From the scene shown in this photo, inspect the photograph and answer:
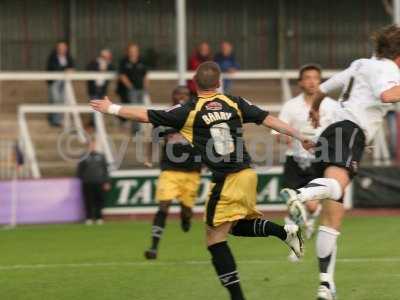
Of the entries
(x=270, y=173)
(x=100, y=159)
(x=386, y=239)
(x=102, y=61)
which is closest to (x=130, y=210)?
(x=100, y=159)

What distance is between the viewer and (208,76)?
9.27 m

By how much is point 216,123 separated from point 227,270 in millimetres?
1176

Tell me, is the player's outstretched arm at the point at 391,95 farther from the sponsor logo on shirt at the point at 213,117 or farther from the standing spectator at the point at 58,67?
the standing spectator at the point at 58,67

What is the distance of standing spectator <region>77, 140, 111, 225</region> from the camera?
746 inches

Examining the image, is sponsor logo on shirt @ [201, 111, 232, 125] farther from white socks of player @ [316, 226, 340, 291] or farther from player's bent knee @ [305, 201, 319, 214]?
player's bent knee @ [305, 201, 319, 214]

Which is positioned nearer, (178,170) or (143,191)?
(178,170)

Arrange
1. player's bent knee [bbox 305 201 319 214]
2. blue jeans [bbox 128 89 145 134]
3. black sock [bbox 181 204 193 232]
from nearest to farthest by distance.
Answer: black sock [bbox 181 204 193 232]
player's bent knee [bbox 305 201 319 214]
blue jeans [bbox 128 89 145 134]

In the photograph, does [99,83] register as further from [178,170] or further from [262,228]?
[262,228]

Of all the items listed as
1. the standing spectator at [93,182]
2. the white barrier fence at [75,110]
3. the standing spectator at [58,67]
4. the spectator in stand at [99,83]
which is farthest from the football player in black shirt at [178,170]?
the standing spectator at [58,67]

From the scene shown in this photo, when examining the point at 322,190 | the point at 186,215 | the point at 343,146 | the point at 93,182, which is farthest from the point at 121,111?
the point at 93,182

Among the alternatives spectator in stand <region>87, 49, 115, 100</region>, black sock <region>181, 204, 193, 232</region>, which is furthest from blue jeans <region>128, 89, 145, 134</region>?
black sock <region>181, 204, 193, 232</region>

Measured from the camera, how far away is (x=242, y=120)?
30.9 ft

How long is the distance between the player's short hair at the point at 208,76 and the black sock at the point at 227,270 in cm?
128

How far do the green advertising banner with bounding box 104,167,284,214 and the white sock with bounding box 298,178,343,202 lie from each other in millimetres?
9914
